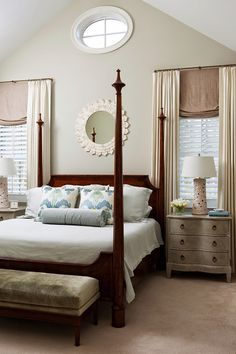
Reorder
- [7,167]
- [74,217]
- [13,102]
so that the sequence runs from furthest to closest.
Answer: [13,102], [7,167], [74,217]

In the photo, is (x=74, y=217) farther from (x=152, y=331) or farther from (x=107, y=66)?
(x=107, y=66)

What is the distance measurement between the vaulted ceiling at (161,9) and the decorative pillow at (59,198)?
2210 mm

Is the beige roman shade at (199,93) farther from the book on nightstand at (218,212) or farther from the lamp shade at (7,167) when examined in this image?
the lamp shade at (7,167)

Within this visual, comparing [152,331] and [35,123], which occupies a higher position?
[35,123]

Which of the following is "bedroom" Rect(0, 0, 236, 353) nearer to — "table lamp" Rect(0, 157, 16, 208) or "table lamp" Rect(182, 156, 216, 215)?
"table lamp" Rect(0, 157, 16, 208)

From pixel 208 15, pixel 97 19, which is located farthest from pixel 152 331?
pixel 97 19

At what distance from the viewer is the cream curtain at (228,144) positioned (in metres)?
4.64

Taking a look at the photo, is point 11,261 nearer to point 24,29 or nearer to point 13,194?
point 13,194

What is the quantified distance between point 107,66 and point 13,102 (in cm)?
145

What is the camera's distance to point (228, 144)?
466cm

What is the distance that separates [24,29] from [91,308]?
3.88 metres

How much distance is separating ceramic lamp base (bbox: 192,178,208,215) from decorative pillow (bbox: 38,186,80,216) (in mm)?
1381

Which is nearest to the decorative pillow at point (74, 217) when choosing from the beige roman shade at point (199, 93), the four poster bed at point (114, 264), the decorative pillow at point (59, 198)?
the decorative pillow at point (59, 198)

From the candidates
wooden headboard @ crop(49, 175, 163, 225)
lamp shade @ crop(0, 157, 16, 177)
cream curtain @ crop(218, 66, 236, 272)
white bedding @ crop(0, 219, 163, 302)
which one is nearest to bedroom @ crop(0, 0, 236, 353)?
wooden headboard @ crop(49, 175, 163, 225)
